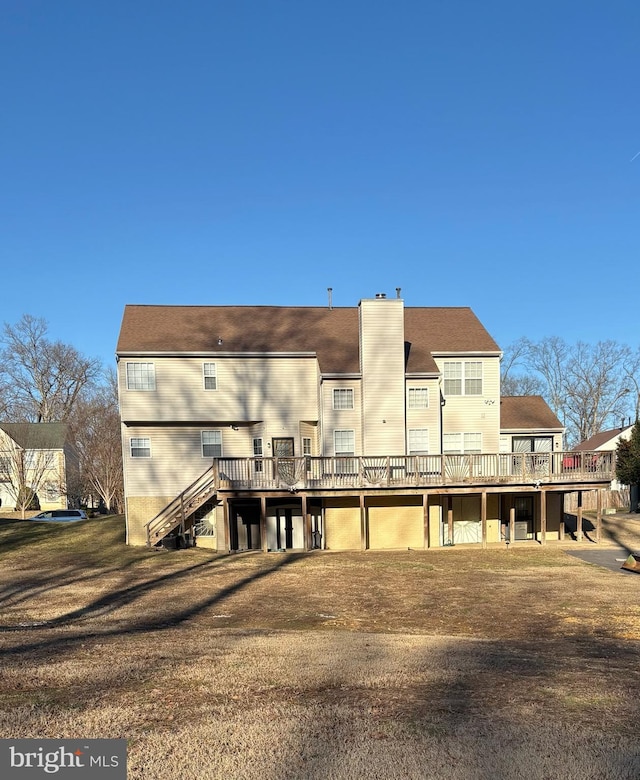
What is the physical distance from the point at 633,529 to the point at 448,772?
25718mm

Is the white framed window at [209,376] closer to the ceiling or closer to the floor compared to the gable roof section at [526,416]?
closer to the ceiling

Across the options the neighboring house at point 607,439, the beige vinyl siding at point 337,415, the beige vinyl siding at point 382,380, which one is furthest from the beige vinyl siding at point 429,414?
the neighboring house at point 607,439

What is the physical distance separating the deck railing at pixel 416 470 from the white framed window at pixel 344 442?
1.41 meters

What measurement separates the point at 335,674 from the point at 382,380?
16947 millimetres

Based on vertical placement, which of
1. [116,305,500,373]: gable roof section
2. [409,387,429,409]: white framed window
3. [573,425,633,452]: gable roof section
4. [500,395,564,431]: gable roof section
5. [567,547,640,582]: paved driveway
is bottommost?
[567,547,640,582]: paved driveway

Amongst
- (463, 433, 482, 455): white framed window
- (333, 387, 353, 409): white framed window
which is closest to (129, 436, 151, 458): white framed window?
(333, 387, 353, 409): white framed window

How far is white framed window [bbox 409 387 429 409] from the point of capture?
23.3m

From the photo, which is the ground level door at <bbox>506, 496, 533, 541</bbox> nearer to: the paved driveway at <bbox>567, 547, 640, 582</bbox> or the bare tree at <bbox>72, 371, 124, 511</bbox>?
the paved driveway at <bbox>567, 547, 640, 582</bbox>

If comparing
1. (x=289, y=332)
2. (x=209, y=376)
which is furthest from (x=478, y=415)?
(x=209, y=376)

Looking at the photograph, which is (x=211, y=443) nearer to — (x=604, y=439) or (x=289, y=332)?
(x=289, y=332)

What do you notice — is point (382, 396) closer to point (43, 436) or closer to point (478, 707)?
point (478, 707)

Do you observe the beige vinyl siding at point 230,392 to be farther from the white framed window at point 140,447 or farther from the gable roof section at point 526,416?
the gable roof section at point 526,416

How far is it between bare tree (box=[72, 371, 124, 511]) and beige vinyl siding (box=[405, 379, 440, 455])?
27.3 metres

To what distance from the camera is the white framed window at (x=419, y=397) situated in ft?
76.4
